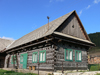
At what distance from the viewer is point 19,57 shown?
17.7m

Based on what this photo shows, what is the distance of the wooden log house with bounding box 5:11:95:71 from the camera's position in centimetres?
1212

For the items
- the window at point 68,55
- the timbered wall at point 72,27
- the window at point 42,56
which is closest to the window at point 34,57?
the window at point 42,56

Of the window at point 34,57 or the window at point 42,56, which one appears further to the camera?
the window at point 34,57

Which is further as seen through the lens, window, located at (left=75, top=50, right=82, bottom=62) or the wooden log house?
window, located at (left=75, top=50, right=82, bottom=62)

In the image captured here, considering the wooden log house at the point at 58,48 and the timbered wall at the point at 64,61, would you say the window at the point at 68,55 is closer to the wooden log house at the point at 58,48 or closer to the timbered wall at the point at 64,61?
the wooden log house at the point at 58,48

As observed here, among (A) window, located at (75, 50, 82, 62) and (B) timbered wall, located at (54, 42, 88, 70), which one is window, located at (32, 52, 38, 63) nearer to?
(B) timbered wall, located at (54, 42, 88, 70)

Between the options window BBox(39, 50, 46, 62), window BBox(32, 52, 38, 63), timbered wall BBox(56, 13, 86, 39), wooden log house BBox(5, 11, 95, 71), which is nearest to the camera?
wooden log house BBox(5, 11, 95, 71)

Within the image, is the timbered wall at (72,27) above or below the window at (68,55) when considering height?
above

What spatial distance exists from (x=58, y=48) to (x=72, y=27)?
4.18 metres

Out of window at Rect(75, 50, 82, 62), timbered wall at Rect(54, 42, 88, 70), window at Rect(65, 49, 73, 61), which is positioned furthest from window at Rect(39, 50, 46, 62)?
window at Rect(75, 50, 82, 62)

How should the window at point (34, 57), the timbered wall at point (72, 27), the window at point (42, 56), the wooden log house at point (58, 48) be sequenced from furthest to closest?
the window at point (34, 57) < the timbered wall at point (72, 27) < the window at point (42, 56) < the wooden log house at point (58, 48)

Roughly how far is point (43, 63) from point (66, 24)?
5243 mm

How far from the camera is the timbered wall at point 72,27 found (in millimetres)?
13922

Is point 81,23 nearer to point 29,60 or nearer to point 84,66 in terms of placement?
point 84,66
